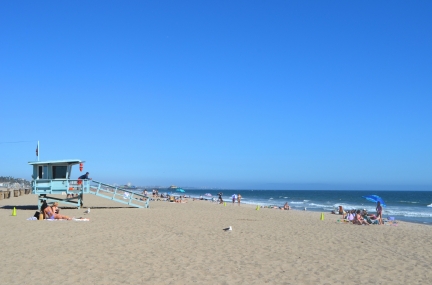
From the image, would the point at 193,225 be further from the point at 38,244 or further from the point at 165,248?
the point at 38,244

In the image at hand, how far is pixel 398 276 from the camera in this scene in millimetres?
8344

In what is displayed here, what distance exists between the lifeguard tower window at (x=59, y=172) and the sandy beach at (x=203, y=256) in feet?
24.1

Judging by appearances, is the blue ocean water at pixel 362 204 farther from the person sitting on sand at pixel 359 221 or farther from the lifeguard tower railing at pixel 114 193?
the lifeguard tower railing at pixel 114 193

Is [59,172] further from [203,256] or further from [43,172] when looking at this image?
[203,256]

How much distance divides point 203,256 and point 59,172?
49.1ft

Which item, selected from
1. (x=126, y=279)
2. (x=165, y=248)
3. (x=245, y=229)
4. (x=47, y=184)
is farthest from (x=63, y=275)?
(x=47, y=184)

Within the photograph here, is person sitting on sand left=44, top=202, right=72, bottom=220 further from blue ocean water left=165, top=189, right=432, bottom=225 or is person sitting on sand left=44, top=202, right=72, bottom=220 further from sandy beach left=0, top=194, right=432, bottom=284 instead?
blue ocean water left=165, top=189, right=432, bottom=225

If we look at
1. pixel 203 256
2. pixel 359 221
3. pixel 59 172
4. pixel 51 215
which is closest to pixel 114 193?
pixel 59 172

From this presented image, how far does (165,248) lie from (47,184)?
13497 millimetres

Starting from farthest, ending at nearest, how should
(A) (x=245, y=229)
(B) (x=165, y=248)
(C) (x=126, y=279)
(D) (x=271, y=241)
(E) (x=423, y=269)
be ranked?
(A) (x=245, y=229), (D) (x=271, y=241), (B) (x=165, y=248), (E) (x=423, y=269), (C) (x=126, y=279)

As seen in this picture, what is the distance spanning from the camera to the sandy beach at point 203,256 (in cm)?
792

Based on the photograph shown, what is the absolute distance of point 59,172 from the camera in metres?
22.3

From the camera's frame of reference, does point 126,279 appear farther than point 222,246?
No

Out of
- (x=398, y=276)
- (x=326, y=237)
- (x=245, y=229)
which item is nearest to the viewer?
(x=398, y=276)
